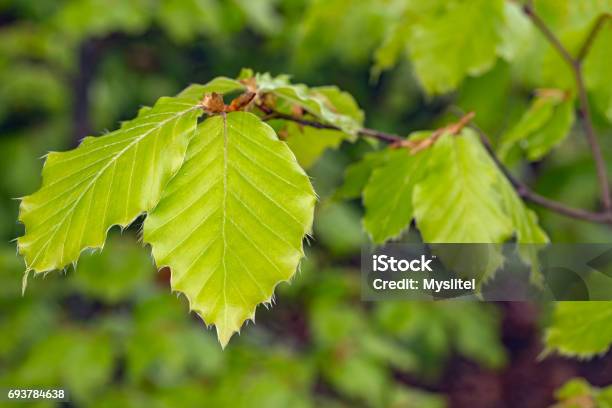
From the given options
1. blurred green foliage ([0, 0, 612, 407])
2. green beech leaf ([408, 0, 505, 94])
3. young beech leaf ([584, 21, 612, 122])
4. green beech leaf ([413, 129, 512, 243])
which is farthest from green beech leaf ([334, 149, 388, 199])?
young beech leaf ([584, 21, 612, 122])

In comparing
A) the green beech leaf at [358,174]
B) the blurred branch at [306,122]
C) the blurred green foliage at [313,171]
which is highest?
the blurred branch at [306,122]

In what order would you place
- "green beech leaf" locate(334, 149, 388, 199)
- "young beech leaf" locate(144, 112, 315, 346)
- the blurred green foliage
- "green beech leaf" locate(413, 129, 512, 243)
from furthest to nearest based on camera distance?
the blurred green foliage < "green beech leaf" locate(334, 149, 388, 199) < "green beech leaf" locate(413, 129, 512, 243) < "young beech leaf" locate(144, 112, 315, 346)

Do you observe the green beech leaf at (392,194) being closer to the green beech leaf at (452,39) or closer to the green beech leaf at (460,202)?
the green beech leaf at (460,202)

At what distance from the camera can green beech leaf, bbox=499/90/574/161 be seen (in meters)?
0.90

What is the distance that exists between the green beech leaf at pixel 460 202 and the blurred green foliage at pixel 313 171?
0.13 meters

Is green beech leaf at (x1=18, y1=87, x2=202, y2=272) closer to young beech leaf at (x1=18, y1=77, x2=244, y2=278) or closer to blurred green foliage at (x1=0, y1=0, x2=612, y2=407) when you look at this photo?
young beech leaf at (x1=18, y1=77, x2=244, y2=278)

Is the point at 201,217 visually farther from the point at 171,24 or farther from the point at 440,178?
the point at 171,24

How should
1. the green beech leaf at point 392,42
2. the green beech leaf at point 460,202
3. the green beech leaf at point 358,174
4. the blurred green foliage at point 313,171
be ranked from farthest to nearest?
the blurred green foliage at point 313,171 < the green beech leaf at point 392,42 < the green beech leaf at point 358,174 < the green beech leaf at point 460,202

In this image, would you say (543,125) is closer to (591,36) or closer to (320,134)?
Result: (591,36)

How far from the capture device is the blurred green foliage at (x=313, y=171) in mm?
1234

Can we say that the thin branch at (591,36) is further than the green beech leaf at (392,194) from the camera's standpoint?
Yes

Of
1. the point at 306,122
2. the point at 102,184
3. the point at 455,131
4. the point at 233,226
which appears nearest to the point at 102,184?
the point at 102,184

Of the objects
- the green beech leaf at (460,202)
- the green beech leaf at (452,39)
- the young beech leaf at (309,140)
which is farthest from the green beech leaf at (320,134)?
the green beech leaf at (452,39)

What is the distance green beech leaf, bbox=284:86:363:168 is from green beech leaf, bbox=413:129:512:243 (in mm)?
120
